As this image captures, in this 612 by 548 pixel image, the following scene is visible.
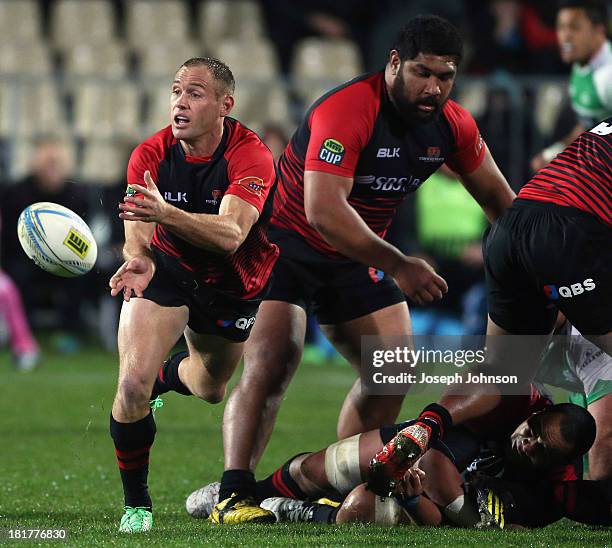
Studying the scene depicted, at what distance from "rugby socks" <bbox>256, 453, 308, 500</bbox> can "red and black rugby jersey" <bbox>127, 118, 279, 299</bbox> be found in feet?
2.64

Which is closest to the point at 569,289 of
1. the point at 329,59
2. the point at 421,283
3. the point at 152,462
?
the point at 421,283

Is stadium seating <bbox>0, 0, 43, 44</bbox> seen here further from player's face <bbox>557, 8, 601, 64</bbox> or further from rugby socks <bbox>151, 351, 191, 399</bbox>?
rugby socks <bbox>151, 351, 191, 399</bbox>

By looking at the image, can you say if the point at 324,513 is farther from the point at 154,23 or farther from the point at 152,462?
the point at 154,23

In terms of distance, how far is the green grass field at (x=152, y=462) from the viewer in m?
5.03

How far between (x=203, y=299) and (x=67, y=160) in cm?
807

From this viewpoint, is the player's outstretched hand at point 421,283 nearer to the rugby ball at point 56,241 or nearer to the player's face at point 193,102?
the player's face at point 193,102

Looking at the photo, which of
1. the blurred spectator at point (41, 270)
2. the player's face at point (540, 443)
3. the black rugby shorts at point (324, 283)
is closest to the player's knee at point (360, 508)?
the player's face at point (540, 443)

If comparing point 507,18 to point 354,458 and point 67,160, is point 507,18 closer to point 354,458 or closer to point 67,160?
point 67,160

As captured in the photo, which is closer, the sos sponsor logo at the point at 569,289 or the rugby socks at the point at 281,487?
the sos sponsor logo at the point at 569,289

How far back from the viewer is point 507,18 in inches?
598

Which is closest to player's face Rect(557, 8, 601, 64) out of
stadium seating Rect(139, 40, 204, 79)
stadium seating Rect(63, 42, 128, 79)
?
stadium seating Rect(139, 40, 204, 79)

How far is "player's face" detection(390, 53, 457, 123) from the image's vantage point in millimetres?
5770

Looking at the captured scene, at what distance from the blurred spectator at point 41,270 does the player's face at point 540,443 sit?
768 centimetres

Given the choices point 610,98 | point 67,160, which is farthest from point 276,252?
point 67,160
